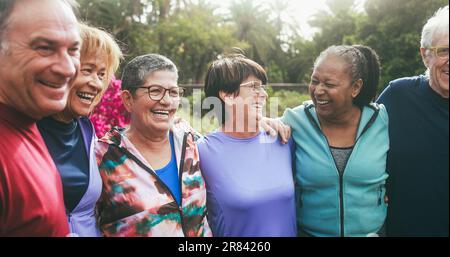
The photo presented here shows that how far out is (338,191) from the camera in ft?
8.64

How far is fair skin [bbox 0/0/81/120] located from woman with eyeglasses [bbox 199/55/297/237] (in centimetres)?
115

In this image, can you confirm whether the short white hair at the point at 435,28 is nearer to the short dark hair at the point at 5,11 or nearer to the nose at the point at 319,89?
the nose at the point at 319,89

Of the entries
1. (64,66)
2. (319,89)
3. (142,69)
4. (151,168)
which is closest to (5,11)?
(64,66)

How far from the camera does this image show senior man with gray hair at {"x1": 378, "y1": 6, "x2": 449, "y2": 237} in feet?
7.29

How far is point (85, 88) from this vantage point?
8.27 feet

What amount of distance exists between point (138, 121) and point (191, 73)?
24.5m

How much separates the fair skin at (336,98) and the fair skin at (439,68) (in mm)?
518

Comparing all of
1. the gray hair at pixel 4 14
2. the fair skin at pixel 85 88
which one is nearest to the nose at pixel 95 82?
the fair skin at pixel 85 88

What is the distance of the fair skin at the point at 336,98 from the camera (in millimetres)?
2721

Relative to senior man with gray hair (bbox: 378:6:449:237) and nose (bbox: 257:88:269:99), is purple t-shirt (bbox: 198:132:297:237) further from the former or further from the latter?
senior man with gray hair (bbox: 378:6:449:237)

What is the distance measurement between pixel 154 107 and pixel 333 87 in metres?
1.15

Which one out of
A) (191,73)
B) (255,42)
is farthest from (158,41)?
(255,42)
